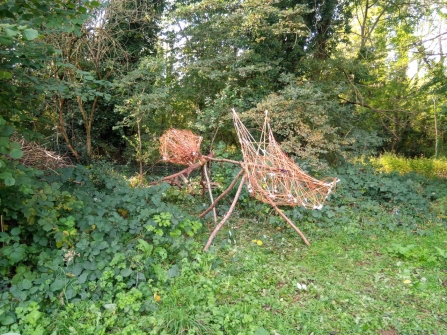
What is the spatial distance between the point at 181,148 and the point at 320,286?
101 inches

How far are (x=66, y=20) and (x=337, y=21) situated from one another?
25.3ft

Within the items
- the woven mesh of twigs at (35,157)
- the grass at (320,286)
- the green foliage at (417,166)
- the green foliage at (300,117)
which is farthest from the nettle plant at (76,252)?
the green foliage at (417,166)

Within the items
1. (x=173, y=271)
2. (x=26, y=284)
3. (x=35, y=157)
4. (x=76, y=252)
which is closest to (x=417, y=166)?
(x=173, y=271)

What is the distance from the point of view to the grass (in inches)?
95.2

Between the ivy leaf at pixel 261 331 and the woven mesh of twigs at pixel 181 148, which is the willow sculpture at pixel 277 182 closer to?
the woven mesh of twigs at pixel 181 148

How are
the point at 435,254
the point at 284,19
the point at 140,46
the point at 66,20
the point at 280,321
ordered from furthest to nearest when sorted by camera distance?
the point at 140,46
the point at 284,19
the point at 435,254
the point at 280,321
the point at 66,20

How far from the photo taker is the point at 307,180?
3.43 meters

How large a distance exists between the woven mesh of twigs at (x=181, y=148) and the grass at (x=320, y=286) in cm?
121

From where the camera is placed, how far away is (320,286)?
2.96 m

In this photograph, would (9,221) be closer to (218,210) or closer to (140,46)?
(218,210)

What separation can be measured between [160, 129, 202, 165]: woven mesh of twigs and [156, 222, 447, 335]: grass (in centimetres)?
121

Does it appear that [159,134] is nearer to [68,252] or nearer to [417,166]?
[68,252]

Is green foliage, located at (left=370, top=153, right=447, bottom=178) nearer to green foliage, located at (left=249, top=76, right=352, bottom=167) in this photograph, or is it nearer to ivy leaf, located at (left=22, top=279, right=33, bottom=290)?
green foliage, located at (left=249, top=76, right=352, bottom=167)

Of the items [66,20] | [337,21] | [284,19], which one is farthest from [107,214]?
[337,21]
